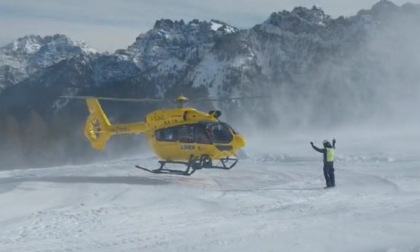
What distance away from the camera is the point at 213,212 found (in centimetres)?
1128

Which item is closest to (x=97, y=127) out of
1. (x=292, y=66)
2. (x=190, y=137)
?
(x=190, y=137)

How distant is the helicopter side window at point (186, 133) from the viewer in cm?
1617

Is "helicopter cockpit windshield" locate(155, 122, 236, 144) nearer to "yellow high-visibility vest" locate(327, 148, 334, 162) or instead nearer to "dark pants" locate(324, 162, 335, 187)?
"yellow high-visibility vest" locate(327, 148, 334, 162)

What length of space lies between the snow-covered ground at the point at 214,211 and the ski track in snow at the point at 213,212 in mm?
19

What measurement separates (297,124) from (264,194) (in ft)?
262

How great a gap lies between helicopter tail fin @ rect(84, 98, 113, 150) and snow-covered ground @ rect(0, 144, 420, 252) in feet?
5.46

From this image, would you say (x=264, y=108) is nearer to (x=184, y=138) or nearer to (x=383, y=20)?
(x=383, y=20)

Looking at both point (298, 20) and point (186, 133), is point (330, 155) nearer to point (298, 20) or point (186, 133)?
point (186, 133)

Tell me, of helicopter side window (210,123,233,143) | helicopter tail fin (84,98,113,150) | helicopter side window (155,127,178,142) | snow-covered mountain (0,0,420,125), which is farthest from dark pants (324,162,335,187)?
snow-covered mountain (0,0,420,125)

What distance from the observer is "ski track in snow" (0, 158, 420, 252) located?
880cm

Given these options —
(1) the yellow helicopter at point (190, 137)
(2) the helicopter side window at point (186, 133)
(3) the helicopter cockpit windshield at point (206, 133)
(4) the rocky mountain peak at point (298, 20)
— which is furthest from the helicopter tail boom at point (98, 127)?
(4) the rocky mountain peak at point (298, 20)

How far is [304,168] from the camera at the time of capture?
1884 centimetres

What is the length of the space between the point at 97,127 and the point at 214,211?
28.8 feet

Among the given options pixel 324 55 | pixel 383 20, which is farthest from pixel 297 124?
pixel 383 20
